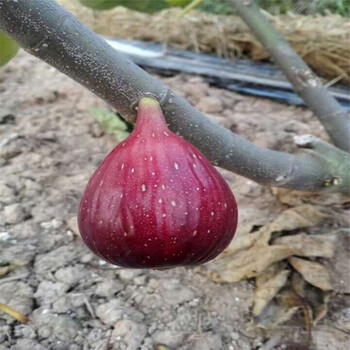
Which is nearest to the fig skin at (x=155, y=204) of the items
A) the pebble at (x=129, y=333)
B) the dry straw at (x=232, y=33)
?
the pebble at (x=129, y=333)

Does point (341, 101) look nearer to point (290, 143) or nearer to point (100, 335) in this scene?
point (290, 143)

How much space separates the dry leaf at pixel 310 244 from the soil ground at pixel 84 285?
0.14ft

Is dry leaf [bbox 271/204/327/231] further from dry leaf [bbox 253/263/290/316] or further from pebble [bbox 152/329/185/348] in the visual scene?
pebble [bbox 152/329/185/348]

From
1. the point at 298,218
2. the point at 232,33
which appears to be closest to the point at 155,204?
the point at 298,218

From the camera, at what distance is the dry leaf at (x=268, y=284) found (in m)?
1.00

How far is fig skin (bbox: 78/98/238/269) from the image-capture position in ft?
1.88

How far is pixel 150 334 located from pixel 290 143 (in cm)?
80

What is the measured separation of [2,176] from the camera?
129 cm

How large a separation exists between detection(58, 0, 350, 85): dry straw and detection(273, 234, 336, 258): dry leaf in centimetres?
97

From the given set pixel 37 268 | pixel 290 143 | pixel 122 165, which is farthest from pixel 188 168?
pixel 290 143

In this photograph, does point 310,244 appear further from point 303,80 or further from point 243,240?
point 303,80

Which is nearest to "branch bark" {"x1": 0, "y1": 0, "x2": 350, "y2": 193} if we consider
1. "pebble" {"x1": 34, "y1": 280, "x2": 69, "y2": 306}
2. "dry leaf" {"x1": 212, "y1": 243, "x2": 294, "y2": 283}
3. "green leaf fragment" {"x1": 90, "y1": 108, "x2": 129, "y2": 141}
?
→ "dry leaf" {"x1": 212, "y1": 243, "x2": 294, "y2": 283}

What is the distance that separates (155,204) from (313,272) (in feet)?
1.84

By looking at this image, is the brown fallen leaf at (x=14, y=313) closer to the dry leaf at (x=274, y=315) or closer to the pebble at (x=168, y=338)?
the pebble at (x=168, y=338)
